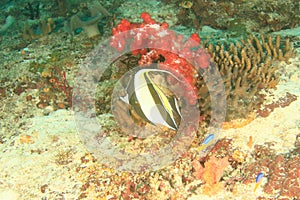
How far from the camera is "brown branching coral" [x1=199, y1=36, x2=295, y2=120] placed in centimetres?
387

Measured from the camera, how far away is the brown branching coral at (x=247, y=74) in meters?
3.87

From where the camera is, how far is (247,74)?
4164mm

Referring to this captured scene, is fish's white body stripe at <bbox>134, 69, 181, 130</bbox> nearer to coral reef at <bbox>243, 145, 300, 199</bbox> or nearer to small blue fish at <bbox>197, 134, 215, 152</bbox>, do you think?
small blue fish at <bbox>197, 134, 215, 152</bbox>

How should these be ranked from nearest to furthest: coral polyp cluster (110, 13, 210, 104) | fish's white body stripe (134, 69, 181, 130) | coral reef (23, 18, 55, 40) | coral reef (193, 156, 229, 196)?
fish's white body stripe (134, 69, 181, 130) → coral reef (193, 156, 229, 196) → coral polyp cluster (110, 13, 210, 104) → coral reef (23, 18, 55, 40)

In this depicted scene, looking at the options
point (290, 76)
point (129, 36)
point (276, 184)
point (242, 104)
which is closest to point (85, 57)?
point (129, 36)

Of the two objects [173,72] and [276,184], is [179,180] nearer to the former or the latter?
[276,184]

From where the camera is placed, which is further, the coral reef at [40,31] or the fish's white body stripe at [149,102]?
the coral reef at [40,31]

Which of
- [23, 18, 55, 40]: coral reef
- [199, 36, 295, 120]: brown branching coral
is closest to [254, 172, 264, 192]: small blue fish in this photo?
[199, 36, 295, 120]: brown branching coral

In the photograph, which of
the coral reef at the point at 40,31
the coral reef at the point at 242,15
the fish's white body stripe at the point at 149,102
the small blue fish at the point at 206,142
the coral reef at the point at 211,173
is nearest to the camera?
the fish's white body stripe at the point at 149,102

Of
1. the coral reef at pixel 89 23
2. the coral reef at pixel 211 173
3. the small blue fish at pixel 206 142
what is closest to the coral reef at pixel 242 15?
the coral reef at pixel 89 23

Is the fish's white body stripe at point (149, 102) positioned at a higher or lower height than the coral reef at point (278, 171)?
higher

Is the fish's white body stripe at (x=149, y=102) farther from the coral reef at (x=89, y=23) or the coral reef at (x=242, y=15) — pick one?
the coral reef at (x=242, y=15)

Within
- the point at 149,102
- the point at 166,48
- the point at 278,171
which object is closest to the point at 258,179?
the point at 278,171

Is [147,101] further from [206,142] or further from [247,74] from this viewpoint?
[247,74]
